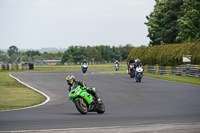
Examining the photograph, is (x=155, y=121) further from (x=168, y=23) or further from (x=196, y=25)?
(x=168, y=23)

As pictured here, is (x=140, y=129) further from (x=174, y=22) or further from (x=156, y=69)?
(x=174, y=22)

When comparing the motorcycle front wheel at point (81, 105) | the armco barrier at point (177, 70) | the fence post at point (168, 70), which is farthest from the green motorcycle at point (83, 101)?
the fence post at point (168, 70)

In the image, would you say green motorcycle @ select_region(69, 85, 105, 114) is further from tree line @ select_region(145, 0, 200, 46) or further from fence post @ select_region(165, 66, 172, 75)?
tree line @ select_region(145, 0, 200, 46)

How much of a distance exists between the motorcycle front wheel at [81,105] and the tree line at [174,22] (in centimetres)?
5005

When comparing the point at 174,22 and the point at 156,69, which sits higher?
the point at 174,22

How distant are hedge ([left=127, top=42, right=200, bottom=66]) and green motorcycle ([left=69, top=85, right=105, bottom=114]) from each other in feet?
96.0

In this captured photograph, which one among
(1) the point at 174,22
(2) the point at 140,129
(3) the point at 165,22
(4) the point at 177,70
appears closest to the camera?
(2) the point at 140,129

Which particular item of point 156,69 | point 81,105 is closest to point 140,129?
point 81,105

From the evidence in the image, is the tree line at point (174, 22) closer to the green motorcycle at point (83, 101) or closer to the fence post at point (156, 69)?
the fence post at point (156, 69)

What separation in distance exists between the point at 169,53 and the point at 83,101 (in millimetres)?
36653

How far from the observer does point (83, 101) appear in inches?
520

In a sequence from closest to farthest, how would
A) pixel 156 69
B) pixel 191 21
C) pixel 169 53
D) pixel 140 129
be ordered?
pixel 140 129 < pixel 169 53 < pixel 156 69 < pixel 191 21

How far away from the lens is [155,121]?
11.0 metres

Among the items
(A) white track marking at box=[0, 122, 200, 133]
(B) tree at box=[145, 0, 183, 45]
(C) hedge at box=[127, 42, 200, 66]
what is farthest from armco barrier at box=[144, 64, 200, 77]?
(A) white track marking at box=[0, 122, 200, 133]
